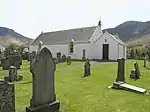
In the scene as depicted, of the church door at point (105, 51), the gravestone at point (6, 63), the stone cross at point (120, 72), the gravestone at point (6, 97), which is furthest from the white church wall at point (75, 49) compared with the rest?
the gravestone at point (6, 97)

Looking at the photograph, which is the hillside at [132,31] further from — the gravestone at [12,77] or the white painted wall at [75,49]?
the gravestone at [12,77]

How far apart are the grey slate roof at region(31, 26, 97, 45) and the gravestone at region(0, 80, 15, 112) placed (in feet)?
117

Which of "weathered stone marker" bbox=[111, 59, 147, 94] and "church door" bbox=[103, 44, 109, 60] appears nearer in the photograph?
"weathered stone marker" bbox=[111, 59, 147, 94]

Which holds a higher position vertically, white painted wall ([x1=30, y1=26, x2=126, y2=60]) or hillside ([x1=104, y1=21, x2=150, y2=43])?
hillside ([x1=104, y1=21, x2=150, y2=43])

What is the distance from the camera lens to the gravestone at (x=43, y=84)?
24.6 feet

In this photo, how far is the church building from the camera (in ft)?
133

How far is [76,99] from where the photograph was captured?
10211 mm

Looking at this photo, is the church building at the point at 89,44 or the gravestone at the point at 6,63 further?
the church building at the point at 89,44

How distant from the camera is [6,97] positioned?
684 cm

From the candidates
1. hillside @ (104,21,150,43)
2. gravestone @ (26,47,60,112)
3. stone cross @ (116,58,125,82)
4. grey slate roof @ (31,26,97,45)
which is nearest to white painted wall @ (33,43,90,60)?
grey slate roof @ (31,26,97,45)

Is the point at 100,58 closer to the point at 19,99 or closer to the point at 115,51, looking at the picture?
the point at 115,51

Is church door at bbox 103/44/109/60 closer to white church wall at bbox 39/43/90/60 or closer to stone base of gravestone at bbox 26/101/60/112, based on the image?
white church wall at bbox 39/43/90/60

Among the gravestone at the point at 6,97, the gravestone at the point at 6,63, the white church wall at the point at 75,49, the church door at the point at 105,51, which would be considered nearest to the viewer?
the gravestone at the point at 6,97

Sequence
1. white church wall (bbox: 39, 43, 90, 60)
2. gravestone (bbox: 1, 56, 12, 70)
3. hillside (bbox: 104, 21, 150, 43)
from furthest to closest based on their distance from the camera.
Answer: hillside (bbox: 104, 21, 150, 43) → white church wall (bbox: 39, 43, 90, 60) → gravestone (bbox: 1, 56, 12, 70)
